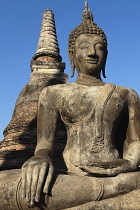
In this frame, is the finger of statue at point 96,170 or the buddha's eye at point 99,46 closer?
the finger of statue at point 96,170

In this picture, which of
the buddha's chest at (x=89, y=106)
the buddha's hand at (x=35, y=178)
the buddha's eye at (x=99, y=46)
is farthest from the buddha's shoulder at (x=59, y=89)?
the buddha's hand at (x=35, y=178)

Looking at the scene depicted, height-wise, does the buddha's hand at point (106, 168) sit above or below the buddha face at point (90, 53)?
below

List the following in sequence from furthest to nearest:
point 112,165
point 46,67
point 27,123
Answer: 1. point 46,67
2. point 27,123
3. point 112,165

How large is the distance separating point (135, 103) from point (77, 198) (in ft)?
5.85

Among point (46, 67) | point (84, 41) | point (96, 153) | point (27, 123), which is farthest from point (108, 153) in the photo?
point (46, 67)

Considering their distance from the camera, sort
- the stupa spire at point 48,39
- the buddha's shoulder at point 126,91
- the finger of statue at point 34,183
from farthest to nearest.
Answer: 1. the stupa spire at point 48,39
2. the buddha's shoulder at point 126,91
3. the finger of statue at point 34,183

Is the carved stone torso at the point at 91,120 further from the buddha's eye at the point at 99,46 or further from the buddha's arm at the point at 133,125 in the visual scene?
the buddha's eye at the point at 99,46

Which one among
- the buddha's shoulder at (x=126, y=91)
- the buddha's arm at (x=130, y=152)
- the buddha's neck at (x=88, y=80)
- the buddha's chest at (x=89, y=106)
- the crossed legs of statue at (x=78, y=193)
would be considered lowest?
the crossed legs of statue at (x=78, y=193)

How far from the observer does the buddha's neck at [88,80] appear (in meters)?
4.77

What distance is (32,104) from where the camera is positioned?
8875mm

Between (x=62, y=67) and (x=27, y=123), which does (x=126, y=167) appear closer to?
(x=27, y=123)

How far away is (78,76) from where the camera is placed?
16.4ft

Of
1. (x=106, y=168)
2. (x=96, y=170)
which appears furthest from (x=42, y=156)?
(x=106, y=168)

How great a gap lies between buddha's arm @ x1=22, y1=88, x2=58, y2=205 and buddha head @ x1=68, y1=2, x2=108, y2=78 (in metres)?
0.68
